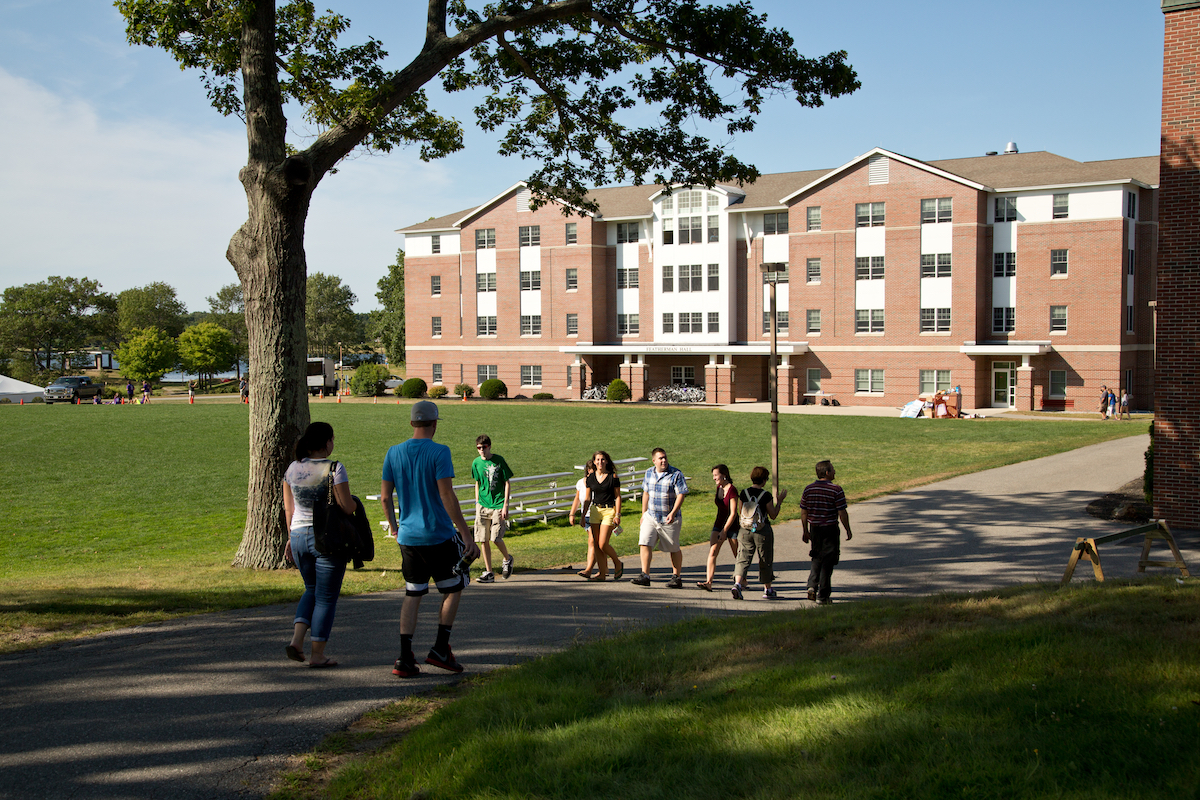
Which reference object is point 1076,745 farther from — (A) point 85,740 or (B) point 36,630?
(B) point 36,630

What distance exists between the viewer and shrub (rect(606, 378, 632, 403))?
195ft

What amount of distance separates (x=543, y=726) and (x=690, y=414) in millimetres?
42185

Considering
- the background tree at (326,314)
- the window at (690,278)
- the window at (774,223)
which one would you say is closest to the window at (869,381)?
the window at (774,223)

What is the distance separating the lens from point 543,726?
5156mm

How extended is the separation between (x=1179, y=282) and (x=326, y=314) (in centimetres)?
11845

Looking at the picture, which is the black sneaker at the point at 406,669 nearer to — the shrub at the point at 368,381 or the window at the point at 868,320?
the window at the point at 868,320

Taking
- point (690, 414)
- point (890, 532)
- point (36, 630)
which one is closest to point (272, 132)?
point (36, 630)

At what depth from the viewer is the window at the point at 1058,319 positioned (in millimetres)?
49094

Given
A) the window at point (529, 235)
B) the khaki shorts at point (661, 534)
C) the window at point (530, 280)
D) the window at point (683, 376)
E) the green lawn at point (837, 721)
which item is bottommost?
the khaki shorts at point (661, 534)

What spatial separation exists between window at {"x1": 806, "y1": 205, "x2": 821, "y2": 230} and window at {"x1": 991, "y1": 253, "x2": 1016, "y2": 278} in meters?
10.0

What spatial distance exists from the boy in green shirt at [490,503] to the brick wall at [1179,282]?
11010mm

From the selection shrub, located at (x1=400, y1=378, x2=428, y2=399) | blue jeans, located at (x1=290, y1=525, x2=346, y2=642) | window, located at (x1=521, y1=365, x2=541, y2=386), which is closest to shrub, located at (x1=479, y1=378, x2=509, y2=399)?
window, located at (x1=521, y1=365, x2=541, y2=386)

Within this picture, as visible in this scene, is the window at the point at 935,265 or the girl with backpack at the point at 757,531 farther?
the window at the point at 935,265

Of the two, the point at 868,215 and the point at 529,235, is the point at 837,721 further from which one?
the point at 529,235
